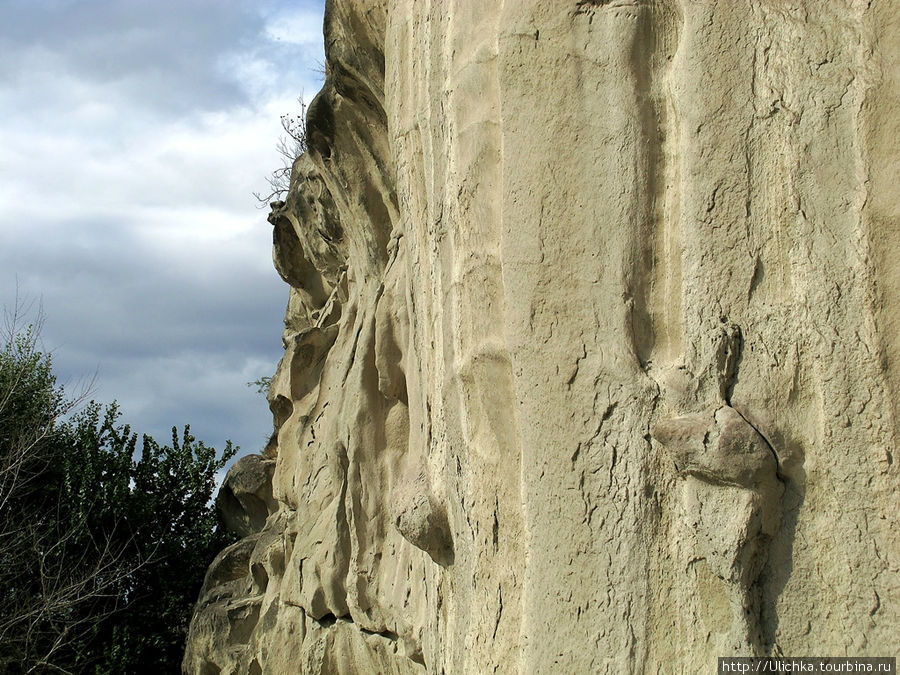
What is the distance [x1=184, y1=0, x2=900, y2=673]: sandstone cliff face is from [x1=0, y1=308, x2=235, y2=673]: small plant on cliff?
6697mm

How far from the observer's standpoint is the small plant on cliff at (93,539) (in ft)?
31.9

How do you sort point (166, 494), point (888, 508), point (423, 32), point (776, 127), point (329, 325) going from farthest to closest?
point (166, 494) < point (329, 325) < point (423, 32) < point (776, 127) < point (888, 508)

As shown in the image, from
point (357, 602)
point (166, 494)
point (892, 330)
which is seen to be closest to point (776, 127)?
point (892, 330)

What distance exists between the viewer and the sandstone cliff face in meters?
2.89

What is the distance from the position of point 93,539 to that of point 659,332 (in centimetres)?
817

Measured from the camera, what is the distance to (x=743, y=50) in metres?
3.16

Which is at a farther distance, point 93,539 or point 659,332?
point 93,539

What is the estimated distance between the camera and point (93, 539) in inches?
395

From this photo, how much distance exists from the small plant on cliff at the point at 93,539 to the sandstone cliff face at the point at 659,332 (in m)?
6.70

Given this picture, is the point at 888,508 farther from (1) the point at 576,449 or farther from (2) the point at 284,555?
(2) the point at 284,555

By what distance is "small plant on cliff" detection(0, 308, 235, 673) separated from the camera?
9719 millimetres

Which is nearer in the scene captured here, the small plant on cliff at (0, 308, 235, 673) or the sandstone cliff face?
the sandstone cliff face

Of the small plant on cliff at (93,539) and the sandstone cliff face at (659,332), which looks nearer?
the sandstone cliff face at (659,332)

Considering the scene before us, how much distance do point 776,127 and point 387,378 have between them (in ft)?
9.81
